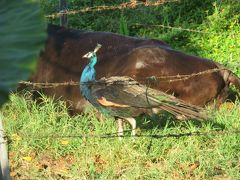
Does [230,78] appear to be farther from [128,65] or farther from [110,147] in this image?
[110,147]

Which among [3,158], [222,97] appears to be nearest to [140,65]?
[222,97]

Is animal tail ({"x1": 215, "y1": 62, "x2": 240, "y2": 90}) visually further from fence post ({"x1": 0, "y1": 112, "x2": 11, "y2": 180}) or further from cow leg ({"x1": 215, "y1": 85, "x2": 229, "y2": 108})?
fence post ({"x1": 0, "y1": 112, "x2": 11, "y2": 180})

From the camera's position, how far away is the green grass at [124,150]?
4.54 m

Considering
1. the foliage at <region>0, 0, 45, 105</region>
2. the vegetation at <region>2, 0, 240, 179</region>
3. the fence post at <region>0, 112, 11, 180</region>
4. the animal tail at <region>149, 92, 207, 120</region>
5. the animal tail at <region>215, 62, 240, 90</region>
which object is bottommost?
the vegetation at <region>2, 0, 240, 179</region>

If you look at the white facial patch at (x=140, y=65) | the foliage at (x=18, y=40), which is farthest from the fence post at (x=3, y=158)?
the foliage at (x=18, y=40)

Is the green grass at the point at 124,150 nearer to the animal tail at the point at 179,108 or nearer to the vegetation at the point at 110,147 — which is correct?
the vegetation at the point at 110,147

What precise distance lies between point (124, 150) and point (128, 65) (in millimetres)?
1426

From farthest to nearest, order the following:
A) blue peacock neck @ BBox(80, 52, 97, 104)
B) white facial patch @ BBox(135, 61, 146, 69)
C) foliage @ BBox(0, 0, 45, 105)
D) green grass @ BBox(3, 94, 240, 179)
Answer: white facial patch @ BBox(135, 61, 146, 69) < blue peacock neck @ BBox(80, 52, 97, 104) < green grass @ BBox(3, 94, 240, 179) < foliage @ BBox(0, 0, 45, 105)

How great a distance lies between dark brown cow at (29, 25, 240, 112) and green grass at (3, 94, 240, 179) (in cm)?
48

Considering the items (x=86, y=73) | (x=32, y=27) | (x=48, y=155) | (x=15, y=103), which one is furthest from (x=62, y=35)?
(x=32, y=27)

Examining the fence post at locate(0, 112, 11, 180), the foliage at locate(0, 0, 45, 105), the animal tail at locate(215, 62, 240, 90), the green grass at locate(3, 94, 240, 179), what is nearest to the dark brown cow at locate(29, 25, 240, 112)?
the animal tail at locate(215, 62, 240, 90)

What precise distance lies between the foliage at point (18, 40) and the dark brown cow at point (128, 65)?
4.50 m

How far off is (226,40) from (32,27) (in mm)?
7867

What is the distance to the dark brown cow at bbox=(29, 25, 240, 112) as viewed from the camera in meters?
5.96
